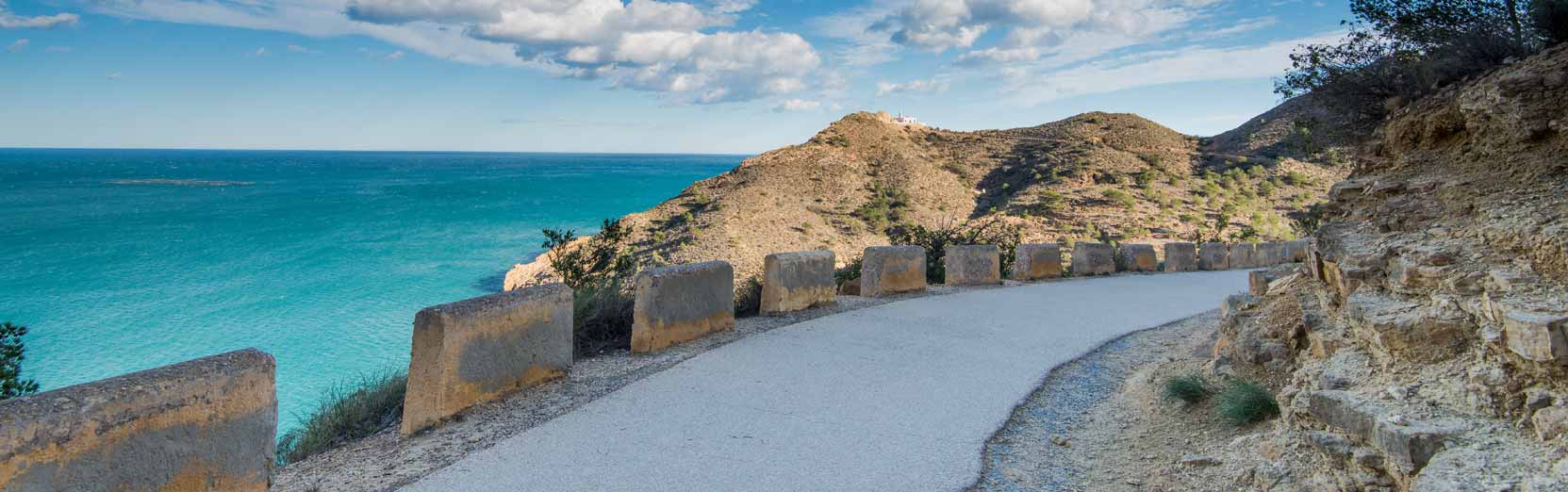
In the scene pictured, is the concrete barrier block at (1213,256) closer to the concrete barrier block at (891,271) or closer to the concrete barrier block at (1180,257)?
the concrete barrier block at (1180,257)

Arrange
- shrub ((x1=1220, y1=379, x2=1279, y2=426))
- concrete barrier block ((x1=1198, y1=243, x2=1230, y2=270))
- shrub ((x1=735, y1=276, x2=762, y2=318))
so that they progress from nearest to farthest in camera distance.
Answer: shrub ((x1=1220, y1=379, x2=1279, y2=426)) < shrub ((x1=735, y1=276, x2=762, y2=318)) < concrete barrier block ((x1=1198, y1=243, x2=1230, y2=270))

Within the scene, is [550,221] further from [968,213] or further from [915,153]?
[968,213]

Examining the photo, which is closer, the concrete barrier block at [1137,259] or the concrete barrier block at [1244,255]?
the concrete barrier block at [1137,259]

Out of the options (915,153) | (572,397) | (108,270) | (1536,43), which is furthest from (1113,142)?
(108,270)

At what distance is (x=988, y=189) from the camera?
156ft

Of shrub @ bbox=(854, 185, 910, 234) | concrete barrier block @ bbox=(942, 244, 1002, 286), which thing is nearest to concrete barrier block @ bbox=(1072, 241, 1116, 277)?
concrete barrier block @ bbox=(942, 244, 1002, 286)

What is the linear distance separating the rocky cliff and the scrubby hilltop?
22566 mm

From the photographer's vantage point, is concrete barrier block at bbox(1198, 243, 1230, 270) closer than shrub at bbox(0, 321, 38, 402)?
No

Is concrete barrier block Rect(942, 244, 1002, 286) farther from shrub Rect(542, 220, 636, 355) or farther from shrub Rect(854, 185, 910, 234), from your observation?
shrub Rect(854, 185, 910, 234)

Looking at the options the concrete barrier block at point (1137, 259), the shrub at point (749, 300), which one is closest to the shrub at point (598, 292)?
the shrub at point (749, 300)

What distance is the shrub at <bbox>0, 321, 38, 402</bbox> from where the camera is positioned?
22.0 feet

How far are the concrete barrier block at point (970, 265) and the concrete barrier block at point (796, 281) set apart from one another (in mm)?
3226

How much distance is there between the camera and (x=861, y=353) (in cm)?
757

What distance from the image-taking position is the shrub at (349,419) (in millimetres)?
5910
